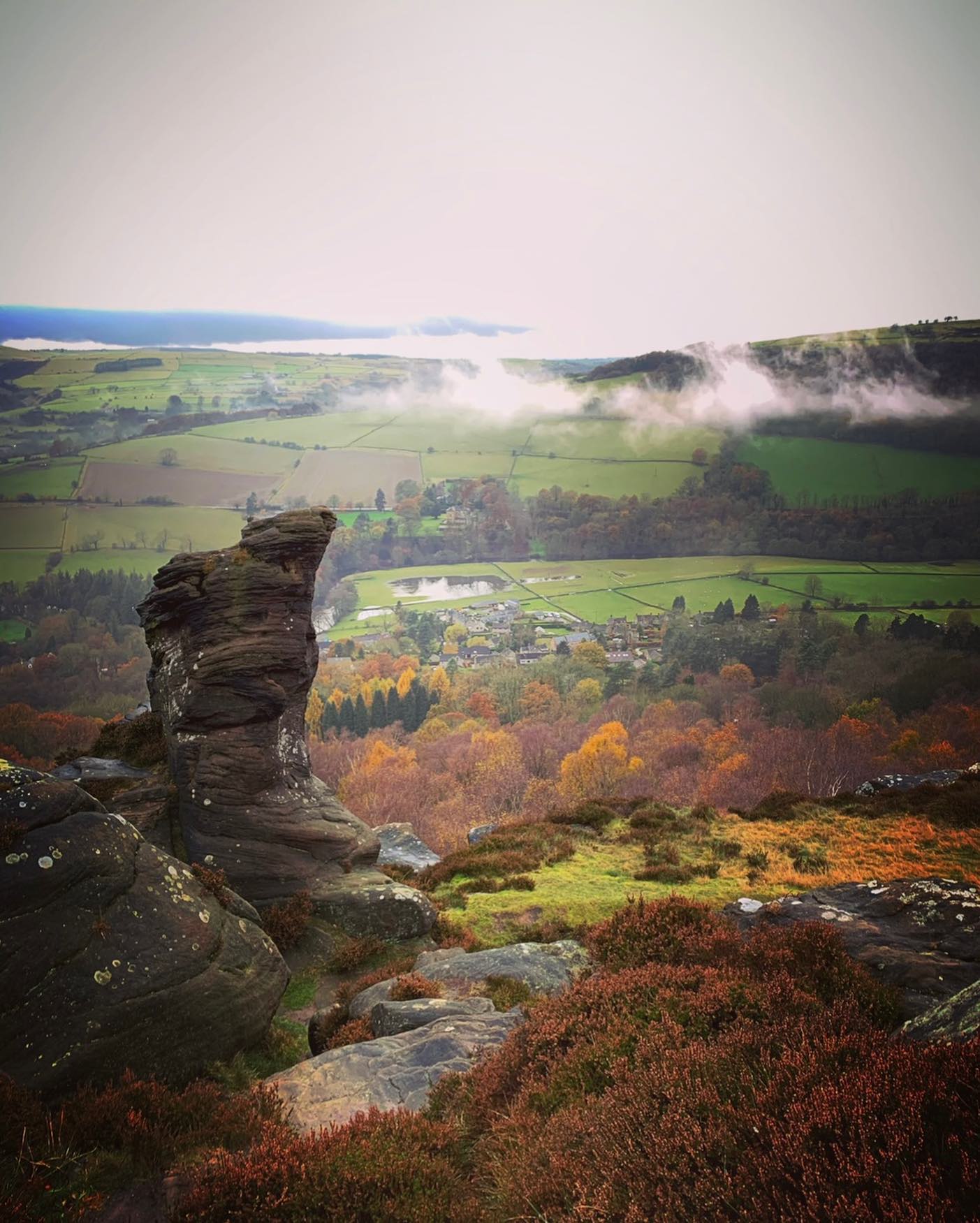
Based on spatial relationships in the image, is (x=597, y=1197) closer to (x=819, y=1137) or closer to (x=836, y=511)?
(x=819, y=1137)

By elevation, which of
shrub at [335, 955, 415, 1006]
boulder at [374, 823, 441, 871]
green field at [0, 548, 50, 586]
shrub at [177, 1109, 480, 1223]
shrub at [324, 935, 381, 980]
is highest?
shrub at [177, 1109, 480, 1223]

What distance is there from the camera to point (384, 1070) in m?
9.52

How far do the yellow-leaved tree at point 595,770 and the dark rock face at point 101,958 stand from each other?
62.7m

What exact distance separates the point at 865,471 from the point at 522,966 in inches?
7933

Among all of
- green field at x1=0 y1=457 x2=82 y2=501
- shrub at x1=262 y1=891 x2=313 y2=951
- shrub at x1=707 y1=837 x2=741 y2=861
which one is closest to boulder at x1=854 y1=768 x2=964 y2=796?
shrub at x1=707 y1=837 x2=741 y2=861

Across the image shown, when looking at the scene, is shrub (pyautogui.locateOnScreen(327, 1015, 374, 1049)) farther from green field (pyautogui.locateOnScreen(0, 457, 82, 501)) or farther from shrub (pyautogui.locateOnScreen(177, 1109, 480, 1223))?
green field (pyautogui.locateOnScreen(0, 457, 82, 501))

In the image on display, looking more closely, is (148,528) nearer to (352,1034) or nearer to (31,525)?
(31,525)

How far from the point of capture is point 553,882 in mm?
23328

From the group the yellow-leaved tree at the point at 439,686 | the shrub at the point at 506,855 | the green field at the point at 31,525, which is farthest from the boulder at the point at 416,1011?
the green field at the point at 31,525

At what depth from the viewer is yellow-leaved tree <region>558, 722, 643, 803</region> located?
73.0 meters

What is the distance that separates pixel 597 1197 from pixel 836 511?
629ft

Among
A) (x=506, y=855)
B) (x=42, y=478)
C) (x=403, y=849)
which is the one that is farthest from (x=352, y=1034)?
(x=42, y=478)

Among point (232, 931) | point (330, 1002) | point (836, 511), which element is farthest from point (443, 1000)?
point (836, 511)

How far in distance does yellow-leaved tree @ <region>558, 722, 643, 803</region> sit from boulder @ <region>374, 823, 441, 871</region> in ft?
131
